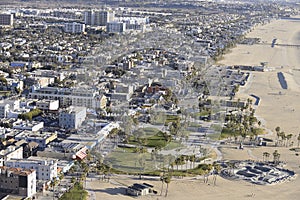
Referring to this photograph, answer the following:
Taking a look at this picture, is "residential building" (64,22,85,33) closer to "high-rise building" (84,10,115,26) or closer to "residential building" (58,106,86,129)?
"high-rise building" (84,10,115,26)

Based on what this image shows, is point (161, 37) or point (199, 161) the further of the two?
point (161, 37)

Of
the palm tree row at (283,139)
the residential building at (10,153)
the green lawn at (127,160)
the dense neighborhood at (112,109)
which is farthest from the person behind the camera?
the palm tree row at (283,139)

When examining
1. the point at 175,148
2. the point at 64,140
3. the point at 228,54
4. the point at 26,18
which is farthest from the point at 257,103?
the point at 26,18

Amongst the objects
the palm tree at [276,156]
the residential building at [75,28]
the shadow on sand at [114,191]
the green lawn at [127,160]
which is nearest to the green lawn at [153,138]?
the green lawn at [127,160]

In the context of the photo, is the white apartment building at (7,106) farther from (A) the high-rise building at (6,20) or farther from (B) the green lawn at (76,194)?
(A) the high-rise building at (6,20)

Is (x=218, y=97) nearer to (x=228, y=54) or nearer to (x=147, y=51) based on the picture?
(x=147, y=51)

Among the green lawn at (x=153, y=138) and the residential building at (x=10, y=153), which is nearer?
the residential building at (x=10, y=153)
